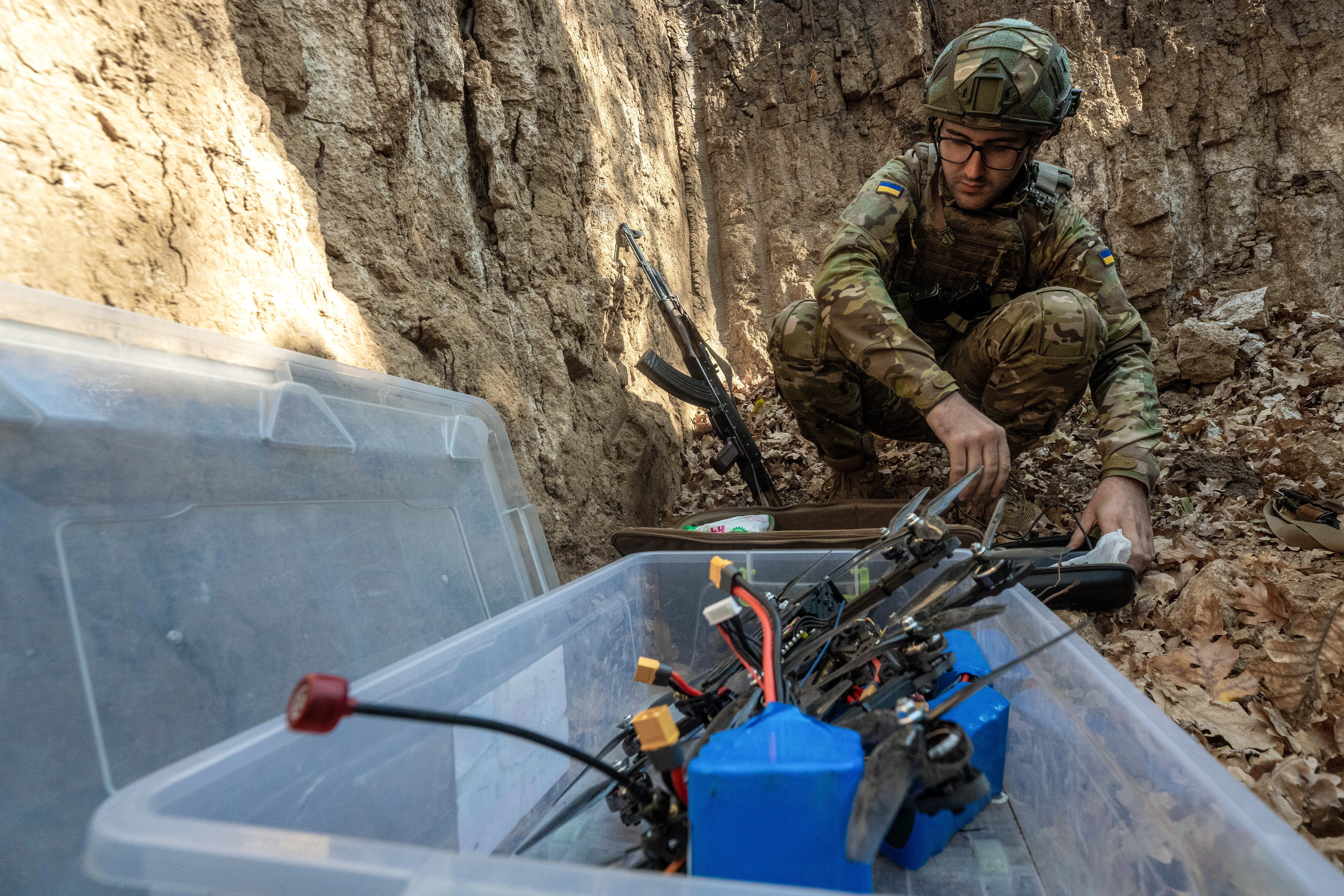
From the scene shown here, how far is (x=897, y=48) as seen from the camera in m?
3.38

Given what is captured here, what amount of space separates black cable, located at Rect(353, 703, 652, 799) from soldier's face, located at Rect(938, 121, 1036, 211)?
1.65 metres

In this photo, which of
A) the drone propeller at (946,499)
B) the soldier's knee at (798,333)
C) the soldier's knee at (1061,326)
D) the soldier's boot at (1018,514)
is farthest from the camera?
the soldier's knee at (798,333)

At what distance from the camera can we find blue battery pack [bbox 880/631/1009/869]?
2.08ft

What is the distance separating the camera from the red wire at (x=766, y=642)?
56 centimetres

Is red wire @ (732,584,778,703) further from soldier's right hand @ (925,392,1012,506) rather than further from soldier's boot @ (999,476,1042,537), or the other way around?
soldier's boot @ (999,476,1042,537)

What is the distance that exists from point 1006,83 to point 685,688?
1.52 m

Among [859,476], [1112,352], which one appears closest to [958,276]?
[1112,352]

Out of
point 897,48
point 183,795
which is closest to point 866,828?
point 183,795

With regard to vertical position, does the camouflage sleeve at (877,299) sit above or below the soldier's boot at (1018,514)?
above

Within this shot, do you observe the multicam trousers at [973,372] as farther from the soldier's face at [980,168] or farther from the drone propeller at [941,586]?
the drone propeller at [941,586]

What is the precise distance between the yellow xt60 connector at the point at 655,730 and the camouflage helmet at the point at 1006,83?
158 centimetres

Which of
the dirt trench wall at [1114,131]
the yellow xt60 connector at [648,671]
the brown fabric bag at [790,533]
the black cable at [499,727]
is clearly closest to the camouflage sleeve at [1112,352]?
the brown fabric bag at [790,533]

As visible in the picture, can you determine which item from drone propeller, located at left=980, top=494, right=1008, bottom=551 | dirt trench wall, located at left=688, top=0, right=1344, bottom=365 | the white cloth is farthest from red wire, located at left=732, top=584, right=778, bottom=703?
dirt trench wall, located at left=688, top=0, right=1344, bottom=365

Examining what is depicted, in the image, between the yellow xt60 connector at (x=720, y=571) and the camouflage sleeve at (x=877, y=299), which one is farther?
the camouflage sleeve at (x=877, y=299)
